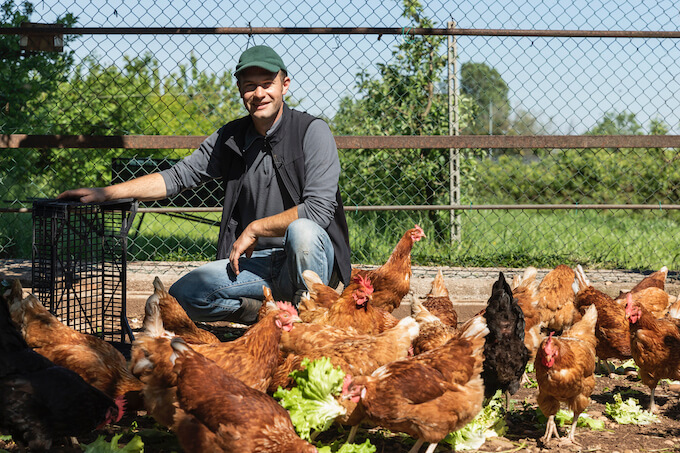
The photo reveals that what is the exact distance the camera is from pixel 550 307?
4641 millimetres

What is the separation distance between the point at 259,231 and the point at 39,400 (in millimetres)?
1469

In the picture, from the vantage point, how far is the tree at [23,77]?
6.07 metres

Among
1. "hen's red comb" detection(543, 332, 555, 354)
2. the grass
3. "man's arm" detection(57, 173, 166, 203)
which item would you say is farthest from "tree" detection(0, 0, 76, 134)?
"hen's red comb" detection(543, 332, 555, 354)

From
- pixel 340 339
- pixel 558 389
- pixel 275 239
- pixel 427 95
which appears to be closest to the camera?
pixel 558 389

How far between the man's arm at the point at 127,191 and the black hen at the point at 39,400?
0.89 meters

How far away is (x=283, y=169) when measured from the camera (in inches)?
145

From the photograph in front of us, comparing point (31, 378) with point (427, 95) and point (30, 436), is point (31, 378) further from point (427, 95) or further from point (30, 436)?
point (427, 95)

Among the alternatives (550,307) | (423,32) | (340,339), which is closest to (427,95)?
(423,32)

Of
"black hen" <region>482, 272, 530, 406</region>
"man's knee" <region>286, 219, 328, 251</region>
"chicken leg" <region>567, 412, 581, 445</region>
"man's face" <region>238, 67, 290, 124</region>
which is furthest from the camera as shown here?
"man's face" <region>238, 67, 290, 124</region>

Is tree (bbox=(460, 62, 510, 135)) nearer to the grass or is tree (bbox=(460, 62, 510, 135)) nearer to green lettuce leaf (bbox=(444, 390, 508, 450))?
the grass

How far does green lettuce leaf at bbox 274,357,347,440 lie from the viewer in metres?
2.62

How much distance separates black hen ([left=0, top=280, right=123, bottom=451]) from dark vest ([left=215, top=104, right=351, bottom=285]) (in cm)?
149

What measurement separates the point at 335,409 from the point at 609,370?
8.23 feet

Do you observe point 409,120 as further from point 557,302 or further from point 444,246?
point 557,302
